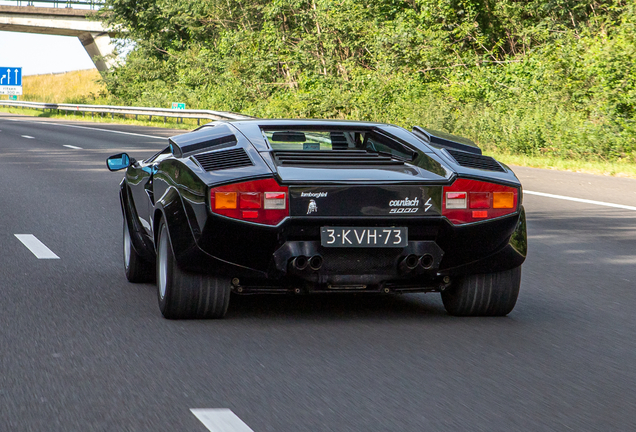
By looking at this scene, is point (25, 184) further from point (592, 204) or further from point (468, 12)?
point (468, 12)

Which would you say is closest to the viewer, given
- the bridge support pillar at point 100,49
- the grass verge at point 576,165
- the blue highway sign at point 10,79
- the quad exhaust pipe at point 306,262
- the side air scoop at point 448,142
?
the quad exhaust pipe at point 306,262

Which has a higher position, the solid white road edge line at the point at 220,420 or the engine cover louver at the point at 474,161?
the engine cover louver at the point at 474,161

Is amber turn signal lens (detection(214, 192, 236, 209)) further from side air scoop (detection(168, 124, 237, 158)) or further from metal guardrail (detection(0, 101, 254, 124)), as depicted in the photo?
metal guardrail (detection(0, 101, 254, 124))

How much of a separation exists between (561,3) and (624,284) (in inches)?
936

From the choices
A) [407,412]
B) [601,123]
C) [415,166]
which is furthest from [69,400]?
[601,123]

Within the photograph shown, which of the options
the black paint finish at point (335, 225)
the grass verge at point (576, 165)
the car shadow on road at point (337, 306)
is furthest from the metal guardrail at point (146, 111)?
the black paint finish at point (335, 225)

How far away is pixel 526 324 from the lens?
5852 millimetres

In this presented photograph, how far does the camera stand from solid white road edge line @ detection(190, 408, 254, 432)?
376 cm

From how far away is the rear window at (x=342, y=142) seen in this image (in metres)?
6.14

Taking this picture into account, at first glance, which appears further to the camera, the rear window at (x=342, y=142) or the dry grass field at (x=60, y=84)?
the dry grass field at (x=60, y=84)

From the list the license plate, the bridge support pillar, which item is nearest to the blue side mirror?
Result: the license plate

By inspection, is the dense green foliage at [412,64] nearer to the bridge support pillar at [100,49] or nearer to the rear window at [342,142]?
the bridge support pillar at [100,49]

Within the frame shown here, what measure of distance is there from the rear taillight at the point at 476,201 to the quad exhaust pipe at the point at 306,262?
720 millimetres

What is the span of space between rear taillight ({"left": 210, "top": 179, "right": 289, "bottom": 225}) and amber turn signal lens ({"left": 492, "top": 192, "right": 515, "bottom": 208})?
45.4 inches
